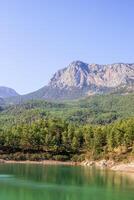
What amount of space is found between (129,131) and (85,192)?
67.6 metres

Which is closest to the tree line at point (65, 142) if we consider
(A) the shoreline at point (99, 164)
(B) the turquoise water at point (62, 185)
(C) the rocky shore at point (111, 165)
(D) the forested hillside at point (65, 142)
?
(D) the forested hillside at point (65, 142)

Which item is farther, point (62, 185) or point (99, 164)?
point (99, 164)

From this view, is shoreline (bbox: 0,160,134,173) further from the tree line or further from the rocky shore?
the tree line

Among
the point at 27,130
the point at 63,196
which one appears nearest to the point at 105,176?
the point at 63,196

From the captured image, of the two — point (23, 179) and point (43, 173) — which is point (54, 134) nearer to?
point (43, 173)

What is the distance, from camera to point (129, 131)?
14362 centimetres

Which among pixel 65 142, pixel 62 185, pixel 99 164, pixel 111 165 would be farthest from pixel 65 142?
pixel 62 185

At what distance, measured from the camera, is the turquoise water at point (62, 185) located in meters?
73.6

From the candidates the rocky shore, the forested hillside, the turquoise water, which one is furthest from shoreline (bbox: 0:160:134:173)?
the turquoise water

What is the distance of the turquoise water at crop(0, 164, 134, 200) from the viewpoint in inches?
2896

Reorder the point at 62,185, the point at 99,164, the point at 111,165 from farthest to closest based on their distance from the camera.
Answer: the point at 99,164, the point at 111,165, the point at 62,185

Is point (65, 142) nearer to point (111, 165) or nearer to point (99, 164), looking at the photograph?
point (99, 164)

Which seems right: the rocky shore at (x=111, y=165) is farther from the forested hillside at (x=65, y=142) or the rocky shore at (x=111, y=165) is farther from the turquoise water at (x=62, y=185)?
the turquoise water at (x=62, y=185)

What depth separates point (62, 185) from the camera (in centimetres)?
9012
